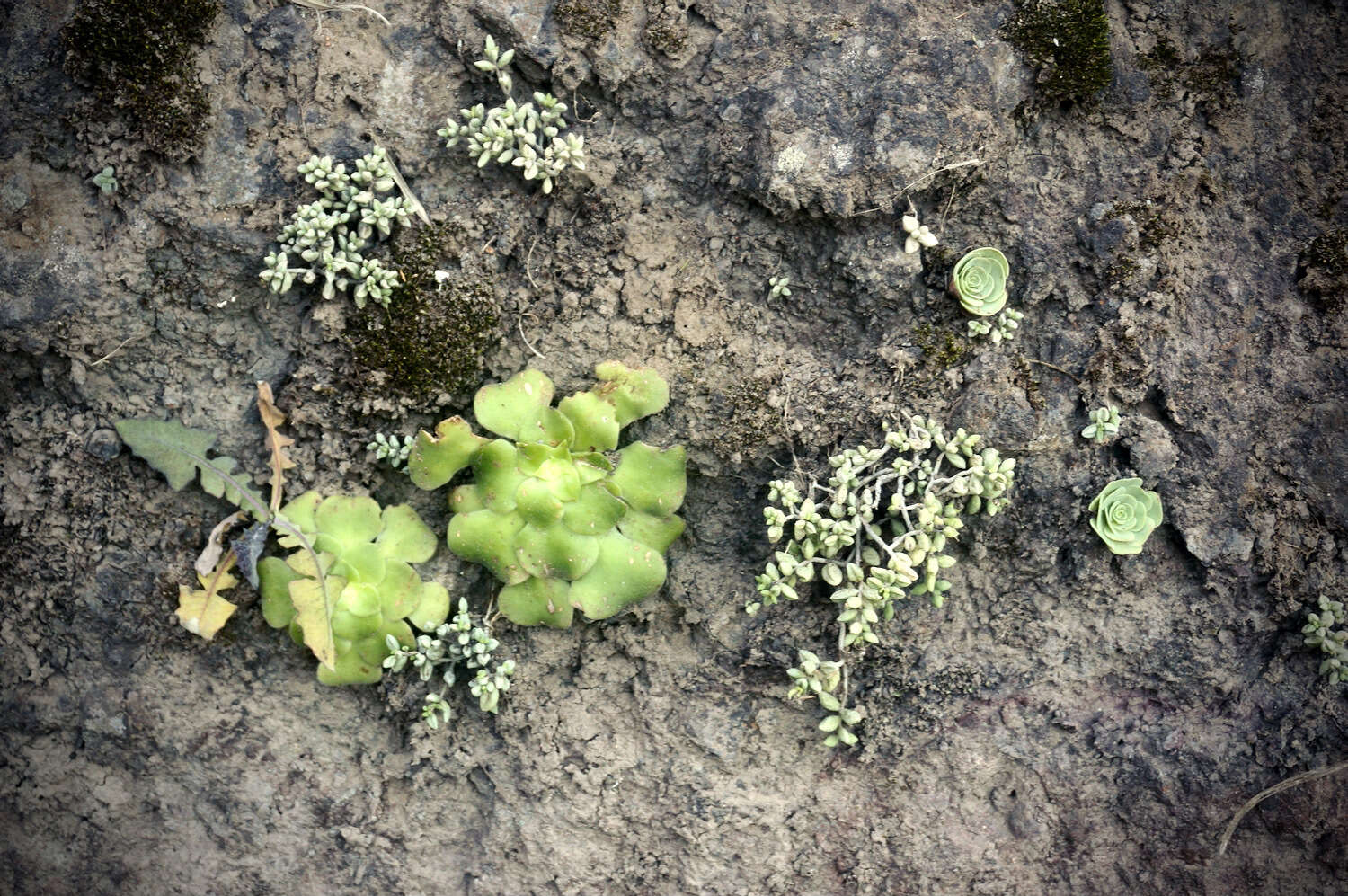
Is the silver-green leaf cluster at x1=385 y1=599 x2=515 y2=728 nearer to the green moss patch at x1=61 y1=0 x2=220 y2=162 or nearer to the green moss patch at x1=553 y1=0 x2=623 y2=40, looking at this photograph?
the green moss patch at x1=61 y1=0 x2=220 y2=162

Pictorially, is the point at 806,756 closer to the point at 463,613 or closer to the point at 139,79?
the point at 463,613

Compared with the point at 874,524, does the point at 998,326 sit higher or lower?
higher

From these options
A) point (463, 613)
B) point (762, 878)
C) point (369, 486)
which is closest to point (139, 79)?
point (369, 486)

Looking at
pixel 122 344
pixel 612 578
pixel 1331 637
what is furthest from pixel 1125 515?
pixel 122 344

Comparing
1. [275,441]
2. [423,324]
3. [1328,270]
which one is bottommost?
[275,441]

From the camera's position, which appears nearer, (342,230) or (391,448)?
(342,230)

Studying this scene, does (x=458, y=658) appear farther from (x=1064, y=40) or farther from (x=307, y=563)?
(x=1064, y=40)

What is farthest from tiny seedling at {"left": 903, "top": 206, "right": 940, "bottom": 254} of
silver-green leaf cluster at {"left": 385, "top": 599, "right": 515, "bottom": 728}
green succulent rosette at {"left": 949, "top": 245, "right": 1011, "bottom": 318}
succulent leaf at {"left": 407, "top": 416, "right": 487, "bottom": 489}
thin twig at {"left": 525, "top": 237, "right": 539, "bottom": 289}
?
silver-green leaf cluster at {"left": 385, "top": 599, "right": 515, "bottom": 728}
